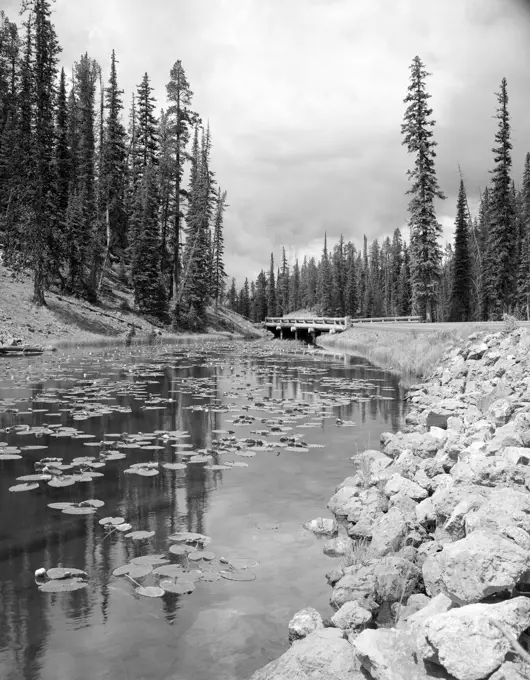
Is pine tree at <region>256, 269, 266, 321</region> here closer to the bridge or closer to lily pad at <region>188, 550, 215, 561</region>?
the bridge

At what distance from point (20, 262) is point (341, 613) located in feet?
98.6

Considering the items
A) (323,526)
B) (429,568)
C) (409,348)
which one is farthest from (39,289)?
(429,568)

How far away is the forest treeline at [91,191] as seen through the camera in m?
30.4

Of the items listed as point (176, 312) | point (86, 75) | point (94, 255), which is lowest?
point (176, 312)

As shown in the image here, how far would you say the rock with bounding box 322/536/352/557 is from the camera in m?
5.21

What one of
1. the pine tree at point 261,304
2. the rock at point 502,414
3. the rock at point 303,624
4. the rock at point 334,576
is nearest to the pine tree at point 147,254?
the rock at point 502,414

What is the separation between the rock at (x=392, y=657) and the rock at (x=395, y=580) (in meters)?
0.80

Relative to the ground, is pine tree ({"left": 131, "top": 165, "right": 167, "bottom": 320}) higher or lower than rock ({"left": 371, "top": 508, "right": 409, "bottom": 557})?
higher

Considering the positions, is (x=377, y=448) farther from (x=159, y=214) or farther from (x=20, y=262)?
(x=159, y=214)

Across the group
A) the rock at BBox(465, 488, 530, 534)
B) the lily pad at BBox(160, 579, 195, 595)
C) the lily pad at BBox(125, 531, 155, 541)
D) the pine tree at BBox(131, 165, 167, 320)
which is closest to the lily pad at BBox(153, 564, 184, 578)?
the lily pad at BBox(160, 579, 195, 595)

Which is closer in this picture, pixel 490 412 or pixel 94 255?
pixel 490 412

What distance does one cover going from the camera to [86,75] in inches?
2256

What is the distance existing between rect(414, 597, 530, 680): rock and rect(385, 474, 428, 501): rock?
2839 mm

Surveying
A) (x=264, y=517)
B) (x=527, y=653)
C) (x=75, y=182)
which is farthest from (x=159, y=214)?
(x=527, y=653)
